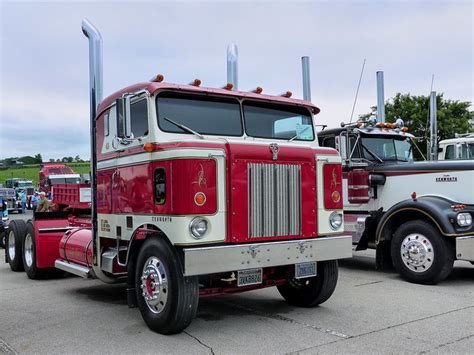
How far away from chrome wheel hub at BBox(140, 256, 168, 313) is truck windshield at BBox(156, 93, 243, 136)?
1.49 m

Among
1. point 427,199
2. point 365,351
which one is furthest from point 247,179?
point 427,199

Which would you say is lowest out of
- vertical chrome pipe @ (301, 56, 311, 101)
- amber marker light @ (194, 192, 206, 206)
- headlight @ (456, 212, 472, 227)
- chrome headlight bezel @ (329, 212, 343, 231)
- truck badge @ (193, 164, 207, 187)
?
headlight @ (456, 212, 472, 227)

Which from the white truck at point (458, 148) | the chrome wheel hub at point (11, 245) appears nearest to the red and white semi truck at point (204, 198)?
the chrome wheel hub at point (11, 245)

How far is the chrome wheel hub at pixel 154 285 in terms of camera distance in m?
5.31

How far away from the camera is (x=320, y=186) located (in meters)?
6.06

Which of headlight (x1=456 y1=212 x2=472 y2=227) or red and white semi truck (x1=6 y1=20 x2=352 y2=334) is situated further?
headlight (x1=456 y1=212 x2=472 y2=227)

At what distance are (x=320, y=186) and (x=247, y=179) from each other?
107 centimetres

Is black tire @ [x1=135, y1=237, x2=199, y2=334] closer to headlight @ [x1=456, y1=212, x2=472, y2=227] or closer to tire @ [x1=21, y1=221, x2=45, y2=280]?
tire @ [x1=21, y1=221, x2=45, y2=280]

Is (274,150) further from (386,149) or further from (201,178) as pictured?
(386,149)

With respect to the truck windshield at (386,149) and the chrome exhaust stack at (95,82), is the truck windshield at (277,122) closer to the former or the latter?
the chrome exhaust stack at (95,82)

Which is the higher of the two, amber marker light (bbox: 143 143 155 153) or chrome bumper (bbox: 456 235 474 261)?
amber marker light (bbox: 143 143 155 153)

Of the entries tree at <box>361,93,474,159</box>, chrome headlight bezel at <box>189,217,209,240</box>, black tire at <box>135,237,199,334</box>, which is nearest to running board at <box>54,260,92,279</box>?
black tire at <box>135,237,199,334</box>

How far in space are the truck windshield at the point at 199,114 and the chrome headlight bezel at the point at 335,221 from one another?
4.93 ft

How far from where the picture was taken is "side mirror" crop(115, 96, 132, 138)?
5.55 metres
